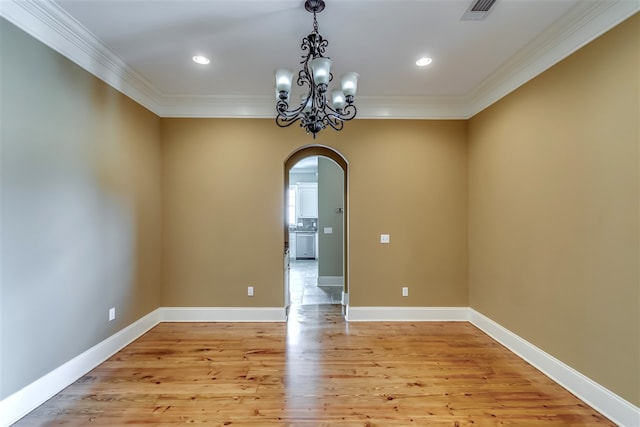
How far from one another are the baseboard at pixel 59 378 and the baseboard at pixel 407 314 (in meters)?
2.60

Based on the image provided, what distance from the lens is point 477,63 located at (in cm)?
288

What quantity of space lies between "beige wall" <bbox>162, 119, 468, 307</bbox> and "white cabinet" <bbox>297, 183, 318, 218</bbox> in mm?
5474

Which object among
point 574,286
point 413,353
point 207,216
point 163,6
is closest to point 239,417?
point 413,353

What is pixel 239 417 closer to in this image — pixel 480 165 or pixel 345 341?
pixel 345 341

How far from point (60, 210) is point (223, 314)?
2.17m

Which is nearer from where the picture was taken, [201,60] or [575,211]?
[575,211]

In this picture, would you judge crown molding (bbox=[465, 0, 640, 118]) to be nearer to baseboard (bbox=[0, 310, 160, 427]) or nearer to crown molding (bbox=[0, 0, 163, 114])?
crown molding (bbox=[0, 0, 163, 114])

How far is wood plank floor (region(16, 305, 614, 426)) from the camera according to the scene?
6.46ft

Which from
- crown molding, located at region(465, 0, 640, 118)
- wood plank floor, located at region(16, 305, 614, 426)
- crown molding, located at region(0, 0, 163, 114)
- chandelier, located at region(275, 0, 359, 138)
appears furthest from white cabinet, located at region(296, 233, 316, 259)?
chandelier, located at region(275, 0, 359, 138)

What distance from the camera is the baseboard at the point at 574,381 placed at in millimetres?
1866

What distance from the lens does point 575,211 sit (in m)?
2.22

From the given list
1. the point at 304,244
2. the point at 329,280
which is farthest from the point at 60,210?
the point at 304,244

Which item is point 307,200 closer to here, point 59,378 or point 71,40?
point 71,40

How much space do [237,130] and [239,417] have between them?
313 centimetres
